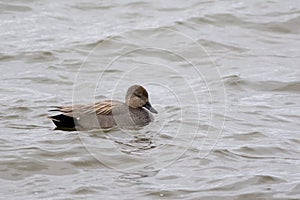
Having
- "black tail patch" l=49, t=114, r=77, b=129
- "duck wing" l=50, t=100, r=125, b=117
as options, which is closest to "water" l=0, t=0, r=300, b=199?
"black tail patch" l=49, t=114, r=77, b=129

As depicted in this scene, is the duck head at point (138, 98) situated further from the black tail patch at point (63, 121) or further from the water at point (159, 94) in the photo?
the black tail patch at point (63, 121)

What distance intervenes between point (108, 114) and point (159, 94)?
6.21 feet

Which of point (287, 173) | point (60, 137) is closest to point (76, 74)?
point (60, 137)

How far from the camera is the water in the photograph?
8234 mm

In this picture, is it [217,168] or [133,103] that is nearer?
[217,168]

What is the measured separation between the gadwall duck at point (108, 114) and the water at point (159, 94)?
0.58 feet

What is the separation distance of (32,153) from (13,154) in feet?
0.69

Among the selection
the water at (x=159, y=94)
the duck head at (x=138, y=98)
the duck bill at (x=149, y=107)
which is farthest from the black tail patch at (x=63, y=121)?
the duck bill at (x=149, y=107)

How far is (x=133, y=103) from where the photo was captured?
10711 mm

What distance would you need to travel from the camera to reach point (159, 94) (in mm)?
12000

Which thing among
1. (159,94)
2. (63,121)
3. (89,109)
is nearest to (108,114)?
(89,109)

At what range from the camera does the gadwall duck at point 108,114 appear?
10.0m

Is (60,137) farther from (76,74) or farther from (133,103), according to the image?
(76,74)

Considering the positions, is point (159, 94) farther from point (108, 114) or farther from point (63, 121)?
point (63, 121)
